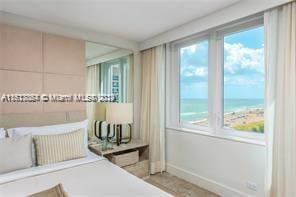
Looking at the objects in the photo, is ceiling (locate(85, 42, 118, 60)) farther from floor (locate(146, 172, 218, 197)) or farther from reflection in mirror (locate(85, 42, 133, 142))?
floor (locate(146, 172, 218, 197))

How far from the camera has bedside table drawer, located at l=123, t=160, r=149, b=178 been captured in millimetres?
2932

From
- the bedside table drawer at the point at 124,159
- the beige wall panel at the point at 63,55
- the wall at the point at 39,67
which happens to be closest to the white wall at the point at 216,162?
the bedside table drawer at the point at 124,159

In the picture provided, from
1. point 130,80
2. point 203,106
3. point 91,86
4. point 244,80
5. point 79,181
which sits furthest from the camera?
point 130,80

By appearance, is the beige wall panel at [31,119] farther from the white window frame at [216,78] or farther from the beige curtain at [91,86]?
the white window frame at [216,78]

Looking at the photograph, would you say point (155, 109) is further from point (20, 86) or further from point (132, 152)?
point (20, 86)

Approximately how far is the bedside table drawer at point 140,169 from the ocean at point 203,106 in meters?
0.95

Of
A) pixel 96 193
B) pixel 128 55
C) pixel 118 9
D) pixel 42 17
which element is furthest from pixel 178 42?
pixel 96 193

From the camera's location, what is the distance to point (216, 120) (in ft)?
A: 8.97

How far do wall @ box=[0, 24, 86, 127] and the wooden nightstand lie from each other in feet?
2.38

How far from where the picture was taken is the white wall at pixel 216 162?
2256mm

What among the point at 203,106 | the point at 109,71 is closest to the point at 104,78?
the point at 109,71

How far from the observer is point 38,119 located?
101 inches

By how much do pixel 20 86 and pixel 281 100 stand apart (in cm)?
295

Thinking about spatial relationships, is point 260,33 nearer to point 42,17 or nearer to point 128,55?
point 128,55
